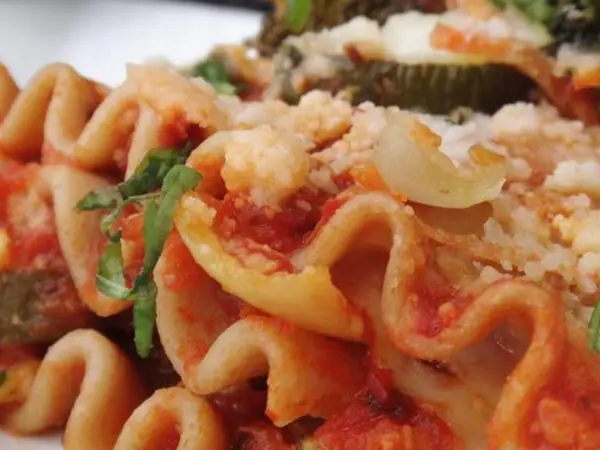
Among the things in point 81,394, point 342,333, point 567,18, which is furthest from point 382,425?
point 567,18

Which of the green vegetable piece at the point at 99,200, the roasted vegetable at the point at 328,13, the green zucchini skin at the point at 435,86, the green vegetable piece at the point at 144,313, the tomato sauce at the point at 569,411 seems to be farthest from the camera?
the roasted vegetable at the point at 328,13

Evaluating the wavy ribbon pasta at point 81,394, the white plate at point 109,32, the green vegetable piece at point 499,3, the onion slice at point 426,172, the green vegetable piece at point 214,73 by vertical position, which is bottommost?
the white plate at point 109,32

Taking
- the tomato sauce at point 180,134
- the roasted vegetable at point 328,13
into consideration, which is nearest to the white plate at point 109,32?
the roasted vegetable at point 328,13

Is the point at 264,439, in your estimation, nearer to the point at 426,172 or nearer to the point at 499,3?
the point at 426,172

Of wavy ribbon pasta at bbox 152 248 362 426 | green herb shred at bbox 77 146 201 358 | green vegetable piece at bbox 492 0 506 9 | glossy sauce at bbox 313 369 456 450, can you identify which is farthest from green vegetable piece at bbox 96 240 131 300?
green vegetable piece at bbox 492 0 506 9

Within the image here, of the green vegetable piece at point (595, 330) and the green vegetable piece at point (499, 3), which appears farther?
Result: the green vegetable piece at point (499, 3)

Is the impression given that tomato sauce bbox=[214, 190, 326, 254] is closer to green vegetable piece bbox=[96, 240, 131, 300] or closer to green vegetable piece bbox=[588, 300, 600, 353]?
green vegetable piece bbox=[96, 240, 131, 300]

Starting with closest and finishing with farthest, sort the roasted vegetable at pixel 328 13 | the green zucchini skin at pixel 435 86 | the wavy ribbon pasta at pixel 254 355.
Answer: the wavy ribbon pasta at pixel 254 355 < the green zucchini skin at pixel 435 86 < the roasted vegetable at pixel 328 13

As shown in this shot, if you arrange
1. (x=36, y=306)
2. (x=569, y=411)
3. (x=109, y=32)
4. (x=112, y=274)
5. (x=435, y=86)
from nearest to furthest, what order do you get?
(x=569, y=411) < (x=112, y=274) < (x=36, y=306) < (x=435, y=86) < (x=109, y=32)

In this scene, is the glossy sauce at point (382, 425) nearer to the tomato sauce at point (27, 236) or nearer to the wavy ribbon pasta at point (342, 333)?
the wavy ribbon pasta at point (342, 333)
